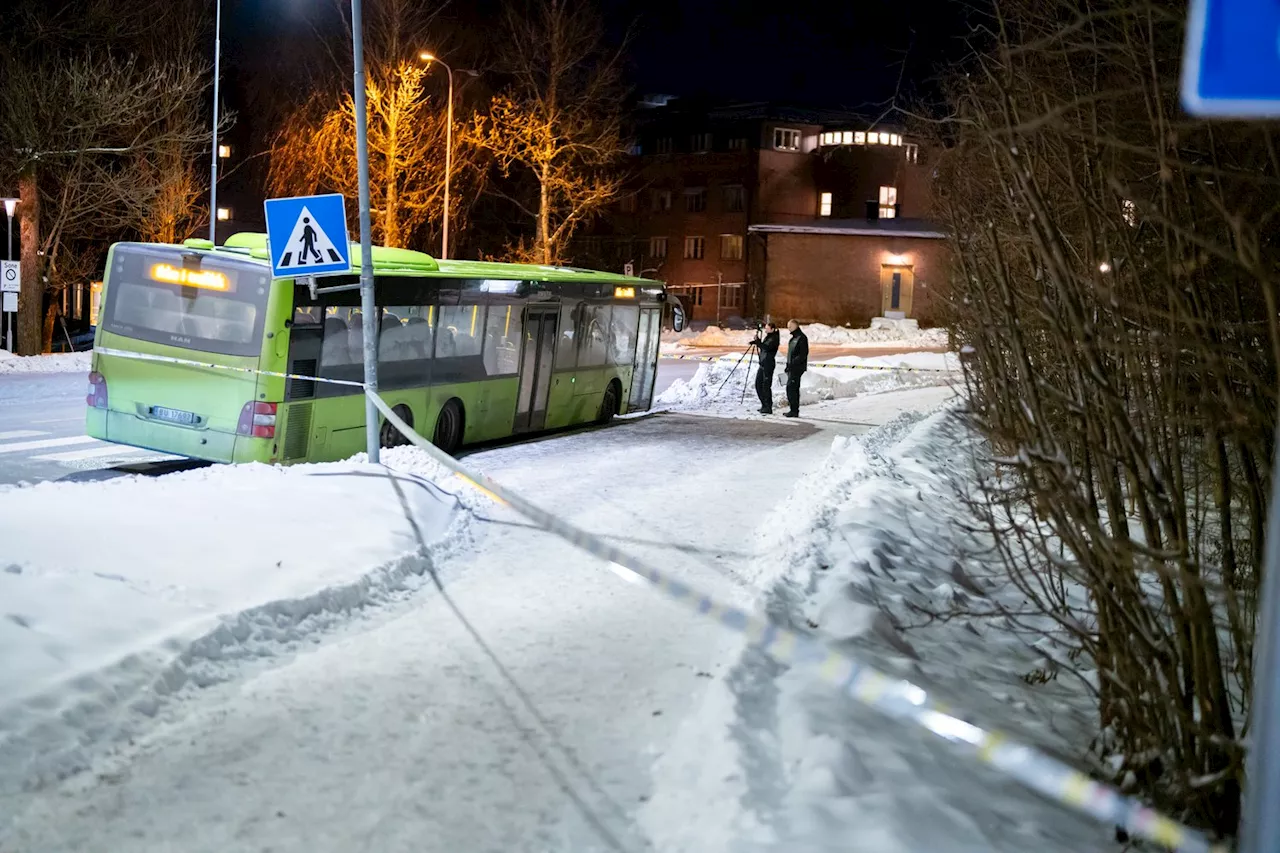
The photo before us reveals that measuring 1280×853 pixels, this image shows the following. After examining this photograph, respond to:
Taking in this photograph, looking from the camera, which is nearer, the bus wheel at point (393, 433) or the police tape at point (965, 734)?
the police tape at point (965, 734)

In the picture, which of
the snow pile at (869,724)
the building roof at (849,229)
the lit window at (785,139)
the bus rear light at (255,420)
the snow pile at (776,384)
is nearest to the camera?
the snow pile at (869,724)

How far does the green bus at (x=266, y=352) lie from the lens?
1463 cm

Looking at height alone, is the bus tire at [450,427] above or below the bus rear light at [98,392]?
below

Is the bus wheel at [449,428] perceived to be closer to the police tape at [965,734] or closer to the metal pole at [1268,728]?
the police tape at [965,734]

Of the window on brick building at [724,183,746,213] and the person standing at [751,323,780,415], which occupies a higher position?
the window on brick building at [724,183,746,213]

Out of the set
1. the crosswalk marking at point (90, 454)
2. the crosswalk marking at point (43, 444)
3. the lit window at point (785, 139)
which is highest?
the lit window at point (785, 139)

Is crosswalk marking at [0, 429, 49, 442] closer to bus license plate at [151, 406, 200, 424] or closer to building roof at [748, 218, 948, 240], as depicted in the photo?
bus license plate at [151, 406, 200, 424]

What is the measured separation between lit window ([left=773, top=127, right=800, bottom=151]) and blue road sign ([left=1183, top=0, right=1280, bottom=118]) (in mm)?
68303

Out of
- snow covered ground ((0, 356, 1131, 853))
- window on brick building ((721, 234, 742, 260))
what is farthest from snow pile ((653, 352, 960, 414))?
window on brick building ((721, 234, 742, 260))

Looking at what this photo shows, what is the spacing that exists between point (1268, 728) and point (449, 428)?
53.2 ft

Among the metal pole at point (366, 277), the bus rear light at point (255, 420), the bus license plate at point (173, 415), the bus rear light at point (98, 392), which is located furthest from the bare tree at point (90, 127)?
the metal pole at point (366, 277)

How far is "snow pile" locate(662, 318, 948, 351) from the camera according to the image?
53.4 m

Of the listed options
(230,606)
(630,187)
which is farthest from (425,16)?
(230,606)

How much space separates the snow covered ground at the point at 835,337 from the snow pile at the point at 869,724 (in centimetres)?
4010
